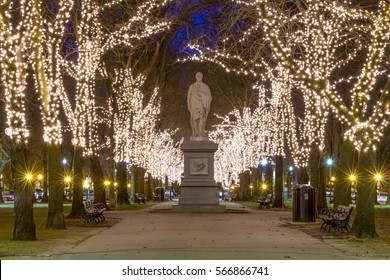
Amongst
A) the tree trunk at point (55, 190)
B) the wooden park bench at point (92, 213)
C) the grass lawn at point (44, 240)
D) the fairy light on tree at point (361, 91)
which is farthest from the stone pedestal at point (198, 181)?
the fairy light on tree at point (361, 91)

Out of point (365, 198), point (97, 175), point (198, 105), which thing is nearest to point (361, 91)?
point (365, 198)

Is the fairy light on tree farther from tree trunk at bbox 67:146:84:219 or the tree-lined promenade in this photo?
tree trunk at bbox 67:146:84:219

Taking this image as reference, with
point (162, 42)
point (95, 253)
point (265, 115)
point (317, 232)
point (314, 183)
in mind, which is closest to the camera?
point (95, 253)

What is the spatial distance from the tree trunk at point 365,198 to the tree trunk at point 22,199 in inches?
358

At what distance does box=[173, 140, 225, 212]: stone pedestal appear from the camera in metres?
35.7

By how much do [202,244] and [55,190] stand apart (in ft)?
27.7

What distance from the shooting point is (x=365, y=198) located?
69.8 feet

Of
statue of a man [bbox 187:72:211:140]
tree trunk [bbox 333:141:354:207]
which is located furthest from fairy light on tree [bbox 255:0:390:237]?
statue of a man [bbox 187:72:211:140]

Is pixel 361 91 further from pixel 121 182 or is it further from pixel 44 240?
pixel 121 182

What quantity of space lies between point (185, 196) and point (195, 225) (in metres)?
10.7

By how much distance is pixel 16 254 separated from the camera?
15.9 metres

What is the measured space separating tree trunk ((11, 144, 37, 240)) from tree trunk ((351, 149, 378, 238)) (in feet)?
29.8

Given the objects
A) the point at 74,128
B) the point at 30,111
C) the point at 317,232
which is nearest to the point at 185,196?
the point at 74,128

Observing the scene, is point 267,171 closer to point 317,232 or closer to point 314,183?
point 314,183
